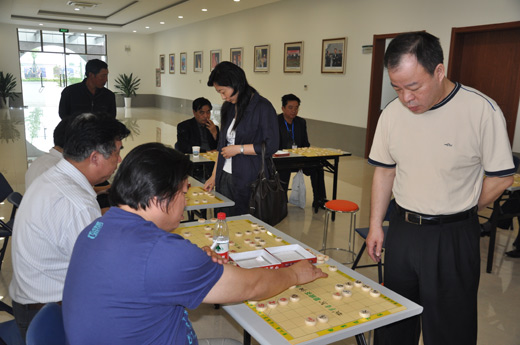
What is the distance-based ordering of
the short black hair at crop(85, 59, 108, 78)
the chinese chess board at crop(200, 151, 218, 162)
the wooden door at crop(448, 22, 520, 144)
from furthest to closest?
the wooden door at crop(448, 22, 520, 144)
the short black hair at crop(85, 59, 108, 78)
the chinese chess board at crop(200, 151, 218, 162)

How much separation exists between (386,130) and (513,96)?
5.93 metres

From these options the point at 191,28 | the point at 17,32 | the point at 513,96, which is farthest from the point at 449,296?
the point at 17,32

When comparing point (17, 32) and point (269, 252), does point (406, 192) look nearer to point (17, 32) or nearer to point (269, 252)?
point (269, 252)

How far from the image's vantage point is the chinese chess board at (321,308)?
149cm

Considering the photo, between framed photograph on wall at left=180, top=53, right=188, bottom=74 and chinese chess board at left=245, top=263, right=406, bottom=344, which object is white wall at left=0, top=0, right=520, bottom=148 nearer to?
framed photograph on wall at left=180, top=53, right=188, bottom=74

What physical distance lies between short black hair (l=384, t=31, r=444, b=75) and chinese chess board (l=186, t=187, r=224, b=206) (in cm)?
178

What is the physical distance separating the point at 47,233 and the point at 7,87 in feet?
65.6

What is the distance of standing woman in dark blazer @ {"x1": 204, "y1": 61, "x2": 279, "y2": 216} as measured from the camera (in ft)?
10.2

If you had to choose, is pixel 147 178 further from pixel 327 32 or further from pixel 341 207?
pixel 327 32

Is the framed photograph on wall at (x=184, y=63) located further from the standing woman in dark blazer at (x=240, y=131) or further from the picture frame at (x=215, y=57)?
the standing woman in dark blazer at (x=240, y=131)

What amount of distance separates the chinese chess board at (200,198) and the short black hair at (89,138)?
1216 millimetres

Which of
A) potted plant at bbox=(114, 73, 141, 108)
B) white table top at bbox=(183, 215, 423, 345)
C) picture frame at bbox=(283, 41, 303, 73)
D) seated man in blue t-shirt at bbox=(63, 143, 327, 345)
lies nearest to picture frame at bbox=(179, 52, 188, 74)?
potted plant at bbox=(114, 73, 141, 108)

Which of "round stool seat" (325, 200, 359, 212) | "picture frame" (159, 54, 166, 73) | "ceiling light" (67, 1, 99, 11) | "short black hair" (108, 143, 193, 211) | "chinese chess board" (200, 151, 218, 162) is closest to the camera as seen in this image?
"short black hair" (108, 143, 193, 211)

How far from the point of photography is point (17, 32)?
1902cm
